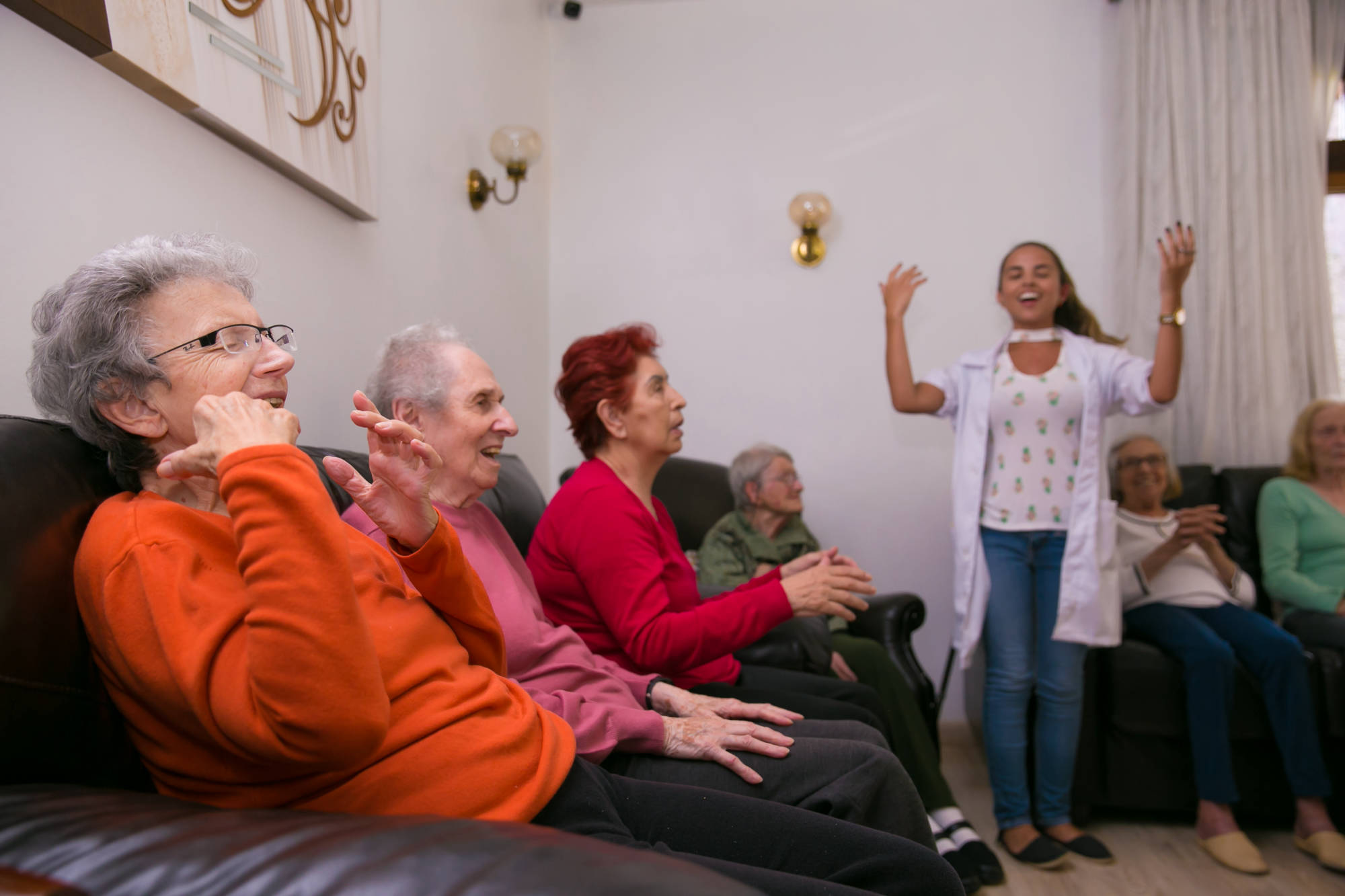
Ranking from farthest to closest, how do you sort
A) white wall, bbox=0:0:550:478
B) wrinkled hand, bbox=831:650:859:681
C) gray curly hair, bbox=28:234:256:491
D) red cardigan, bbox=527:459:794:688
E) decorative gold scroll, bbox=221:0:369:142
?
wrinkled hand, bbox=831:650:859:681 → decorative gold scroll, bbox=221:0:369:142 → red cardigan, bbox=527:459:794:688 → white wall, bbox=0:0:550:478 → gray curly hair, bbox=28:234:256:491

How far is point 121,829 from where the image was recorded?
23.4 inches

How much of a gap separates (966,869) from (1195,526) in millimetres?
1204

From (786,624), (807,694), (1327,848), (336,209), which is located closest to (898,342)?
(786,624)

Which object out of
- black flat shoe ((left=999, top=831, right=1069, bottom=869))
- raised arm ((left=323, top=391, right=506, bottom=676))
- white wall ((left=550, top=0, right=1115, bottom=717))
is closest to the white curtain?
white wall ((left=550, top=0, right=1115, bottom=717))

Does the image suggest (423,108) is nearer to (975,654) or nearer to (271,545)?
(271,545)

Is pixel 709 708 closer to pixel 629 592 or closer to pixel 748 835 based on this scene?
pixel 629 592

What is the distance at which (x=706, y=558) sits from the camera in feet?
8.56

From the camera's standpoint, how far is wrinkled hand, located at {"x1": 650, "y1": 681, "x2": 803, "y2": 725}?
1.36m

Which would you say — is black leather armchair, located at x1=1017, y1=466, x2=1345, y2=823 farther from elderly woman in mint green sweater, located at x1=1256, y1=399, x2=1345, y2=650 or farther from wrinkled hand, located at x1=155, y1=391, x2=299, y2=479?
wrinkled hand, located at x1=155, y1=391, x2=299, y2=479

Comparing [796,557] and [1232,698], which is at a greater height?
[796,557]

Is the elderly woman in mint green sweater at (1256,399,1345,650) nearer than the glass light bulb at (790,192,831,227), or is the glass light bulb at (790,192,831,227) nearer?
the elderly woman in mint green sweater at (1256,399,1345,650)

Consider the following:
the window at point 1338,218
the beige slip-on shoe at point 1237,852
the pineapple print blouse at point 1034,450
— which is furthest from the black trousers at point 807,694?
the window at point 1338,218

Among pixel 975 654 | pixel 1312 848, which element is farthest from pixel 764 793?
Result: pixel 975 654

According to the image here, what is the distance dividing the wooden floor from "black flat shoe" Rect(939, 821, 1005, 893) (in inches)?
1.1
